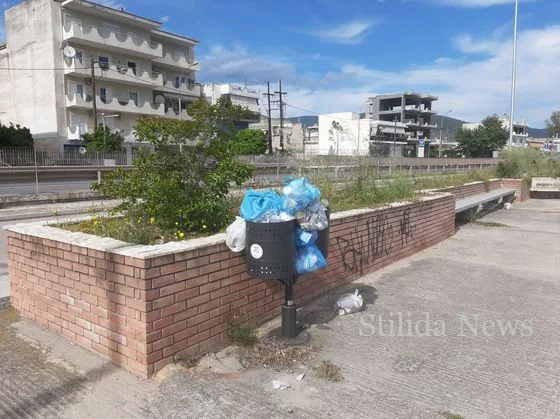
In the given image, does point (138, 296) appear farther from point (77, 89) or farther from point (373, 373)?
point (77, 89)

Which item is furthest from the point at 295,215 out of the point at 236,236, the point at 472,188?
the point at 472,188

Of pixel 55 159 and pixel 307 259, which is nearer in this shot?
pixel 307 259

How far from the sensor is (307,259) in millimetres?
3686

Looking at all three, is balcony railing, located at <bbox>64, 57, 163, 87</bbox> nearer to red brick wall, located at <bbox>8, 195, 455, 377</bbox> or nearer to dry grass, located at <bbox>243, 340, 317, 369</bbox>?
red brick wall, located at <bbox>8, 195, 455, 377</bbox>

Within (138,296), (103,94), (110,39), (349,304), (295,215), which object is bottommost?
(349,304)

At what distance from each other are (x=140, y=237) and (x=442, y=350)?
256cm

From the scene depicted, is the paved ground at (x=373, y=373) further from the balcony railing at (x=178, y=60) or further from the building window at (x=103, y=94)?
the balcony railing at (x=178, y=60)

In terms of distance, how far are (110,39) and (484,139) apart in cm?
6854

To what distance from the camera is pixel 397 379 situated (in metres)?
3.26

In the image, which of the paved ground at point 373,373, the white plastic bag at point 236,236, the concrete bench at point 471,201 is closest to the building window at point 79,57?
the concrete bench at point 471,201

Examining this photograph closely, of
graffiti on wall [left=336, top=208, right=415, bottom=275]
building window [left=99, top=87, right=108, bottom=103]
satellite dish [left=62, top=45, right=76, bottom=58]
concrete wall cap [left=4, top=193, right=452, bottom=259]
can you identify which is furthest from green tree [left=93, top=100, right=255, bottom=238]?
building window [left=99, top=87, right=108, bottom=103]

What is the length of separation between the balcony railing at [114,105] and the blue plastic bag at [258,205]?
1652 inches

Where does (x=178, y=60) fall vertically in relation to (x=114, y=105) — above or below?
above

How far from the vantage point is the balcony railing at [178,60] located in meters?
50.2
